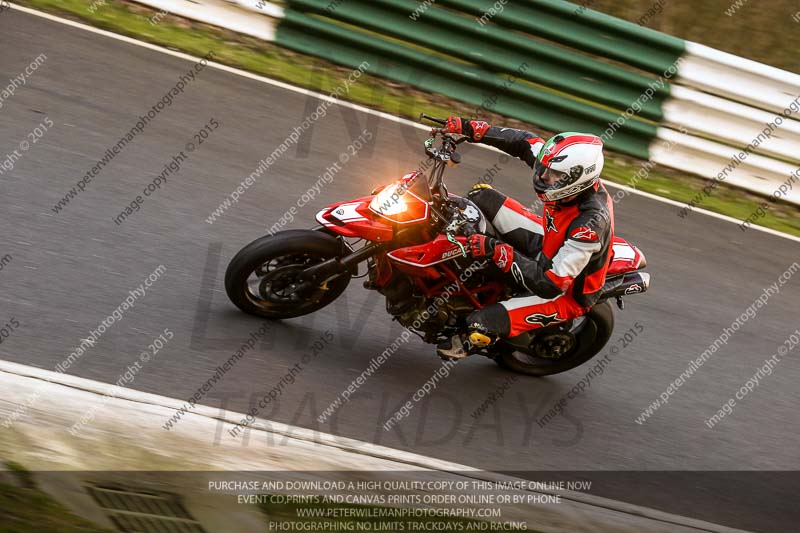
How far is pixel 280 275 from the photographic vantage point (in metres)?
5.40

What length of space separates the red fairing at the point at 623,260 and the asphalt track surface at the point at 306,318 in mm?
987

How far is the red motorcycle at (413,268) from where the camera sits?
5.18 m

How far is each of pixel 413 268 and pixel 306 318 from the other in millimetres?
985

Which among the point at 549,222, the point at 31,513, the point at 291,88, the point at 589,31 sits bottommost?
the point at 31,513

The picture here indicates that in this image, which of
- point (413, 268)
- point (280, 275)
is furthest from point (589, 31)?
point (280, 275)

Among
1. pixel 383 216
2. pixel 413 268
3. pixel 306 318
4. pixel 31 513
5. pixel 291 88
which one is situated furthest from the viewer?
pixel 291 88

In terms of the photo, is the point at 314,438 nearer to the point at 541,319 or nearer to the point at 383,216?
the point at 383,216

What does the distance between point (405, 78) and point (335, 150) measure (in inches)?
69.3

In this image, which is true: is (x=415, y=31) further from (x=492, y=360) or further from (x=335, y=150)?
(x=492, y=360)

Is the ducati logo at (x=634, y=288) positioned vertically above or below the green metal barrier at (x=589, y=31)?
below

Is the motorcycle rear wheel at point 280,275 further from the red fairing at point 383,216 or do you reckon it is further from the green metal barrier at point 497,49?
the green metal barrier at point 497,49

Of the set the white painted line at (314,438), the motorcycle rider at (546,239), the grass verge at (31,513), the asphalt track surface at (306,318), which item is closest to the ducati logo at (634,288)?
the motorcycle rider at (546,239)

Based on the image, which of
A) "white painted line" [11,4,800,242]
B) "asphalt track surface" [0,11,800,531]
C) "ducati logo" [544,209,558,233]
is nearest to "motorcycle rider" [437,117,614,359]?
"ducati logo" [544,209,558,233]

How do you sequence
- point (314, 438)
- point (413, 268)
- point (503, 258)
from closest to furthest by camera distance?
1. point (314, 438)
2. point (503, 258)
3. point (413, 268)
